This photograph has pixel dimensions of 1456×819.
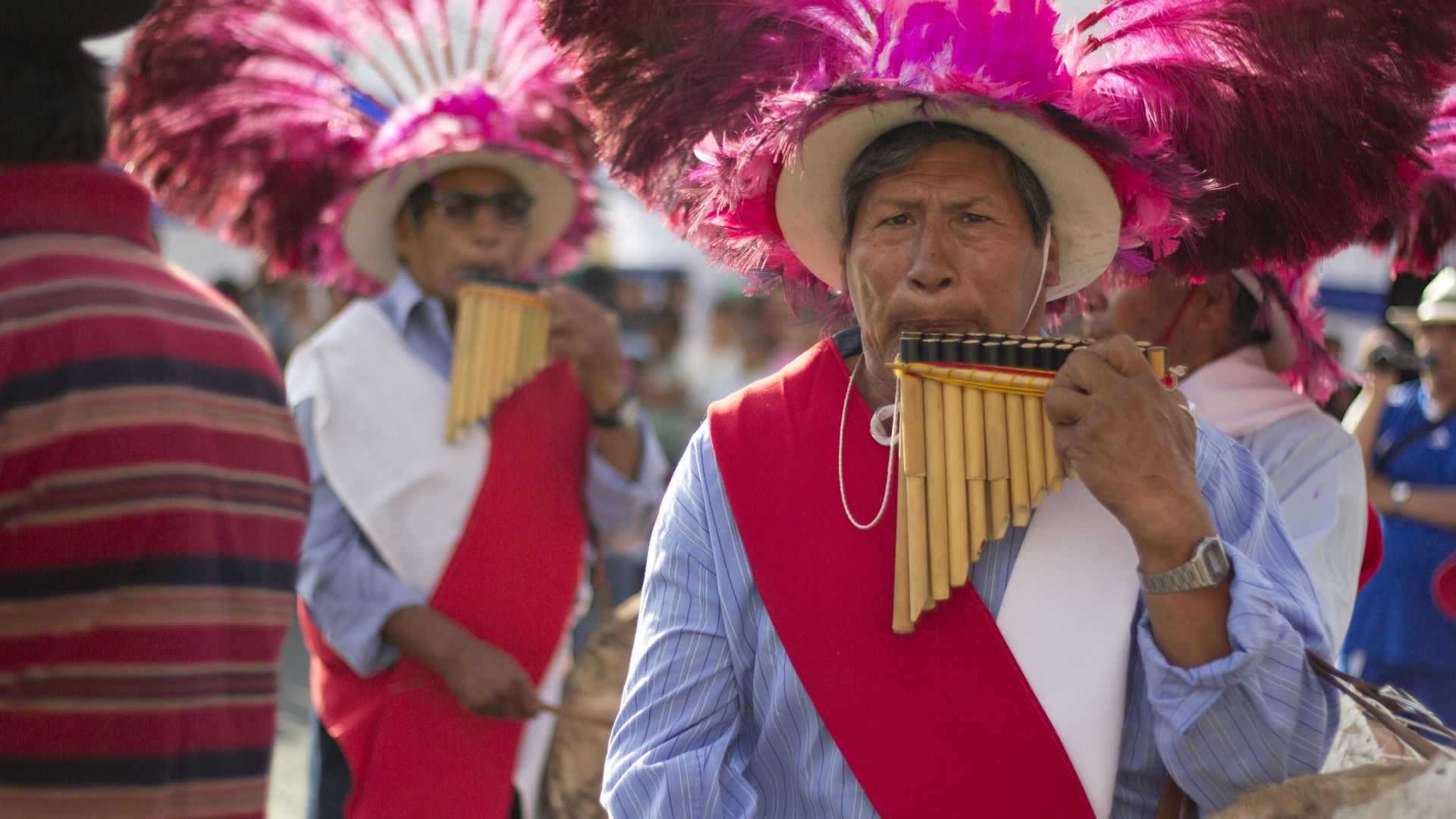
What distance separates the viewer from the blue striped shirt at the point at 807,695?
80.0 inches

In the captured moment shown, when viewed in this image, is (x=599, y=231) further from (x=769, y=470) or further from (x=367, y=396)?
(x=769, y=470)

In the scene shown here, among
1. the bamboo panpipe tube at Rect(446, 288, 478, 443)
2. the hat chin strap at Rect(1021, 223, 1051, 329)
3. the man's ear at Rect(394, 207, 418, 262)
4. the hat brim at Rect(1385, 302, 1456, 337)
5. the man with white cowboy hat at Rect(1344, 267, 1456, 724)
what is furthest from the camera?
the hat brim at Rect(1385, 302, 1456, 337)

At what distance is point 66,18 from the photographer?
217 centimetres

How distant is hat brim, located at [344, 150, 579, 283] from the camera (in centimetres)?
434

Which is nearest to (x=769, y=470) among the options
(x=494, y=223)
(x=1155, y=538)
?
(x=1155, y=538)

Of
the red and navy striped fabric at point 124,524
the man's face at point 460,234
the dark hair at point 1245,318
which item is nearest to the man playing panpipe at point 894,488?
the red and navy striped fabric at point 124,524

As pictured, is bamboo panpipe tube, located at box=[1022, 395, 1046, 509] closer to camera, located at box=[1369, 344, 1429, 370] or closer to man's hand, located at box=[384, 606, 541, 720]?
man's hand, located at box=[384, 606, 541, 720]

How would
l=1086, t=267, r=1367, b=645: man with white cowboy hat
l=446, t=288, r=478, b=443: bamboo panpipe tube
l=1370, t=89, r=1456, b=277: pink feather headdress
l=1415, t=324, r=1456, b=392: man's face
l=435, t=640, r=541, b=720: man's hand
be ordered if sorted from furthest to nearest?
1. l=1415, t=324, r=1456, b=392: man's face
2. l=446, t=288, r=478, b=443: bamboo panpipe tube
3. l=435, t=640, r=541, b=720: man's hand
4. l=1086, t=267, r=1367, b=645: man with white cowboy hat
5. l=1370, t=89, r=1456, b=277: pink feather headdress

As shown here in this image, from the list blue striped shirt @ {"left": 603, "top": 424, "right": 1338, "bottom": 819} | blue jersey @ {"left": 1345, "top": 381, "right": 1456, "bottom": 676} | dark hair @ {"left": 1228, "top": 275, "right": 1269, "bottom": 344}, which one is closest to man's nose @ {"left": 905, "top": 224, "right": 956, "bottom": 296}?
blue striped shirt @ {"left": 603, "top": 424, "right": 1338, "bottom": 819}

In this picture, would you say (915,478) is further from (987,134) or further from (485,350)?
(485,350)

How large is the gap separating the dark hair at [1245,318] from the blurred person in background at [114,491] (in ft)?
7.74

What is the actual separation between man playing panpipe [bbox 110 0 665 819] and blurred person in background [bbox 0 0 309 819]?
1470 millimetres

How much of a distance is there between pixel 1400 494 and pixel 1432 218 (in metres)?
2.72

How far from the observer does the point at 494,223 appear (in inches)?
173
